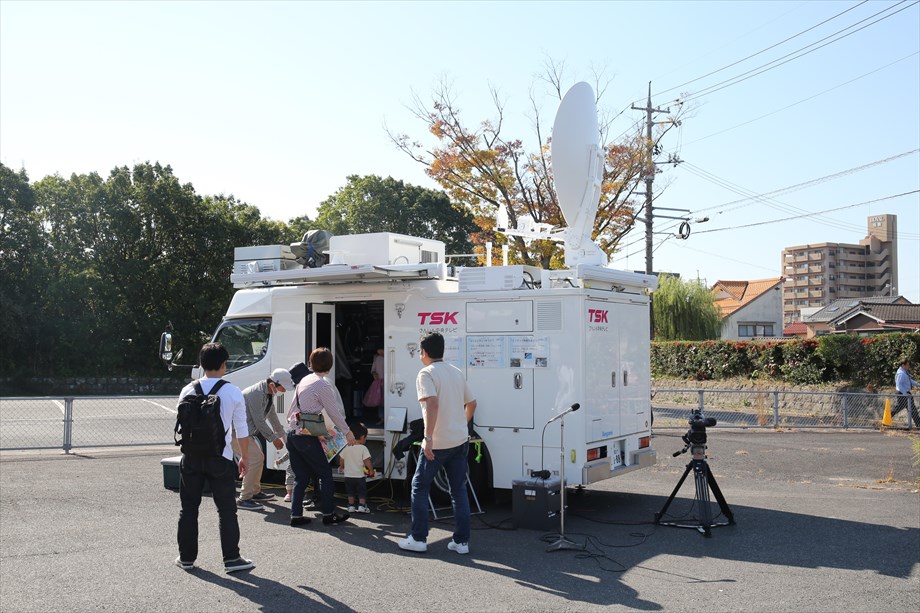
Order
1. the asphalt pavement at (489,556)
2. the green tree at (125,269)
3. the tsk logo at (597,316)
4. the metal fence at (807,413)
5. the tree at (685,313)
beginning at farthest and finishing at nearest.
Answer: the tree at (685,313)
the green tree at (125,269)
the metal fence at (807,413)
the tsk logo at (597,316)
the asphalt pavement at (489,556)

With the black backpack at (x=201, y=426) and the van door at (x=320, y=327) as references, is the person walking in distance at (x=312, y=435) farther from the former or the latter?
the van door at (x=320, y=327)

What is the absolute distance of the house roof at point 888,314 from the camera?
56.8 meters

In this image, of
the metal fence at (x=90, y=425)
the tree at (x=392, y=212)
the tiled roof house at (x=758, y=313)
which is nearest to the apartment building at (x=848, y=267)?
the tiled roof house at (x=758, y=313)

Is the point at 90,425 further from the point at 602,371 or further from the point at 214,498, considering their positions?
the point at 602,371

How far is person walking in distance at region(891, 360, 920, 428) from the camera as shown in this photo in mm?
19172

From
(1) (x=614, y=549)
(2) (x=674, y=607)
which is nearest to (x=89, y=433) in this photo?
(1) (x=614, y=549)

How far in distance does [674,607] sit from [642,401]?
14.5 ft

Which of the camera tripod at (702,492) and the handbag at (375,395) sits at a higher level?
the handbag at (375,395)

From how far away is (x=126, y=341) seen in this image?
35.2m

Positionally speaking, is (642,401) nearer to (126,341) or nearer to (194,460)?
(194,460)

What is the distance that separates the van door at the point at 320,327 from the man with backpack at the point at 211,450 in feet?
11.7

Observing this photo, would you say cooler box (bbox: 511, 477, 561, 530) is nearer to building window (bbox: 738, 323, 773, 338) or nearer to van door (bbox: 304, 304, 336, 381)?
van door (bbox: 304, 304, 336, 381)

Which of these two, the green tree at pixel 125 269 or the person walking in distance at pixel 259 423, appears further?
the green tree at pixel 125 269

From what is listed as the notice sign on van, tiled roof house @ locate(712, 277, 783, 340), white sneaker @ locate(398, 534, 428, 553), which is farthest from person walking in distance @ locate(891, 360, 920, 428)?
tiled roof house @ locate(712, 277, 783, 340)
